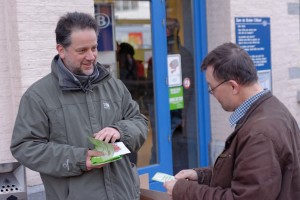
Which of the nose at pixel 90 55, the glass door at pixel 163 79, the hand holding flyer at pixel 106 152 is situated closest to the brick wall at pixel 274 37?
the glass door at pixel 163 79

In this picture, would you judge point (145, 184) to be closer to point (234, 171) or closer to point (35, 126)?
point (35, 126)

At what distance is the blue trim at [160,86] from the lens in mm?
5617

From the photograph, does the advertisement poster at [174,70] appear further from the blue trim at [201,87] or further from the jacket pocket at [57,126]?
the jacket pocket at [57,126]

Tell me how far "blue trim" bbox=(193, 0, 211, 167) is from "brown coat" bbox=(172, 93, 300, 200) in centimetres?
372

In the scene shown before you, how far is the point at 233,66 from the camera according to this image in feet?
7.60

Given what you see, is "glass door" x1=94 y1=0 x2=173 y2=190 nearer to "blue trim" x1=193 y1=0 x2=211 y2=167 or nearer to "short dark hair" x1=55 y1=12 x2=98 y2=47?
"blue trim" x1=193 y1=0 x2=211 y2=167

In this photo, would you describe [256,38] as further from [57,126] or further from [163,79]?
[57,126]

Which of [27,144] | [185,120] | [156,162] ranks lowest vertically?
[156,162]

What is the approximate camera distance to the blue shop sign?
5984mm

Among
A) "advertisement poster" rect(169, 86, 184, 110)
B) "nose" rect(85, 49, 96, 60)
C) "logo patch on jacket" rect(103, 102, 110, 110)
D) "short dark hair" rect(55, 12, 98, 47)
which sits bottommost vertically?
"advertisement poster" rect(169, 86, 184, 110)

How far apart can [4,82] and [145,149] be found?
2.09 metres

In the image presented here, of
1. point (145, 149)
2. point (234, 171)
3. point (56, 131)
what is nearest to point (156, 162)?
point (145, 149)

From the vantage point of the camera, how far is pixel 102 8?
6.30 meters

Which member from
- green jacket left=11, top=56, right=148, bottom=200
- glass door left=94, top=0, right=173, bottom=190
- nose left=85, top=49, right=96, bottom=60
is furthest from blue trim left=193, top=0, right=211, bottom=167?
nose left=85, top=49, right=96, bottom=60
